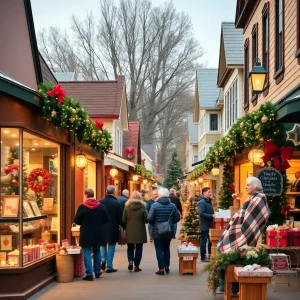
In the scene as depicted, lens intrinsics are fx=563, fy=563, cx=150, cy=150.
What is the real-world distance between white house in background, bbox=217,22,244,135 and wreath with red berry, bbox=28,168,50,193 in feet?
35.6

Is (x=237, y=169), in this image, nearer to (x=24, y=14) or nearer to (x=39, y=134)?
(x=24, y=14)

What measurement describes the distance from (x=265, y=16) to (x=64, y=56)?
130ft

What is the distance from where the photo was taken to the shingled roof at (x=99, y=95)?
28641 mm

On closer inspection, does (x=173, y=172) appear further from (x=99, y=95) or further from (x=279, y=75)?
(x=279, y=75)

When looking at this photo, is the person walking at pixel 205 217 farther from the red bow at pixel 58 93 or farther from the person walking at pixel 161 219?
the red bow at pixel 58 93

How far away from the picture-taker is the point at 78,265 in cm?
1145

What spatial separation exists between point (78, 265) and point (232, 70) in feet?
46.4

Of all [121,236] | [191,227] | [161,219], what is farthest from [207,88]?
[161,219]

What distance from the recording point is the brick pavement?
9281 millimetres

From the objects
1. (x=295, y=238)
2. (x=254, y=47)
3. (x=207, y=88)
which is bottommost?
(x=295, y=238)

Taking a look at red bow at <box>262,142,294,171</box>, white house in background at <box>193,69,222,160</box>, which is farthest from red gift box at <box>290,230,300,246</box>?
white house in background at <box>193,69,222,160</box>

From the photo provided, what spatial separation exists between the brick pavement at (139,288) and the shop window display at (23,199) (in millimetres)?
783

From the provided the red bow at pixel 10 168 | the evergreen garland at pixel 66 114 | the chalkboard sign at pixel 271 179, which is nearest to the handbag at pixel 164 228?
the chalkboard sign at pixel 271 179

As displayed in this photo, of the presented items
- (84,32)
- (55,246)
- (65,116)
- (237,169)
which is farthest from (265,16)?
(84,32)
